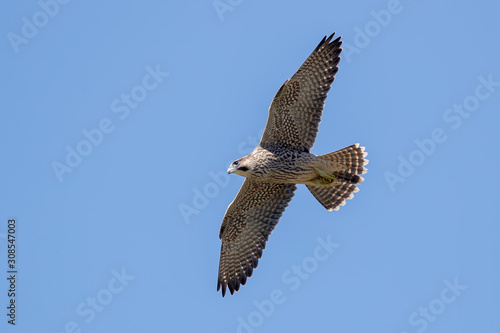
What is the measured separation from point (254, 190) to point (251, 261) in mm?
1247

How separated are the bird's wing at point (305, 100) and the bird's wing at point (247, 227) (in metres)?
1.06

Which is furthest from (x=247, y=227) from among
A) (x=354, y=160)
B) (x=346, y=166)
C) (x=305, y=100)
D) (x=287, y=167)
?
(x=305, y=100)

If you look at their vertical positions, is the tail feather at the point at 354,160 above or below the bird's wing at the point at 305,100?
below

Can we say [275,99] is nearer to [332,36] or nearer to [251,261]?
[332,36]

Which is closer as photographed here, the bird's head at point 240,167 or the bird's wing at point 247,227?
the bird's head at point 240,167

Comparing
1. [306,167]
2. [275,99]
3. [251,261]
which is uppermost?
[275,99]

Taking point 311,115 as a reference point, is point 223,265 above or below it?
below

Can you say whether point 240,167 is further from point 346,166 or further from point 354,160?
point 354,160

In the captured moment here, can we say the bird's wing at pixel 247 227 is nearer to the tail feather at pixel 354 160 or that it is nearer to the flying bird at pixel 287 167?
the flying bird at pixel 287 167

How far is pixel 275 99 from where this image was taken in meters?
13.9

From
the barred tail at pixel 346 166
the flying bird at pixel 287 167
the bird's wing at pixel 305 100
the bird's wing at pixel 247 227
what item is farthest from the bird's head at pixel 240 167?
the barred tail at pixel 346 166

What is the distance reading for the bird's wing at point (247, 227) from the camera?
14.9 metres

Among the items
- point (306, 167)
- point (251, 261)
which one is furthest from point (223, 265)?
point (306, 167)

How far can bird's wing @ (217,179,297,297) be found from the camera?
14906 mm
